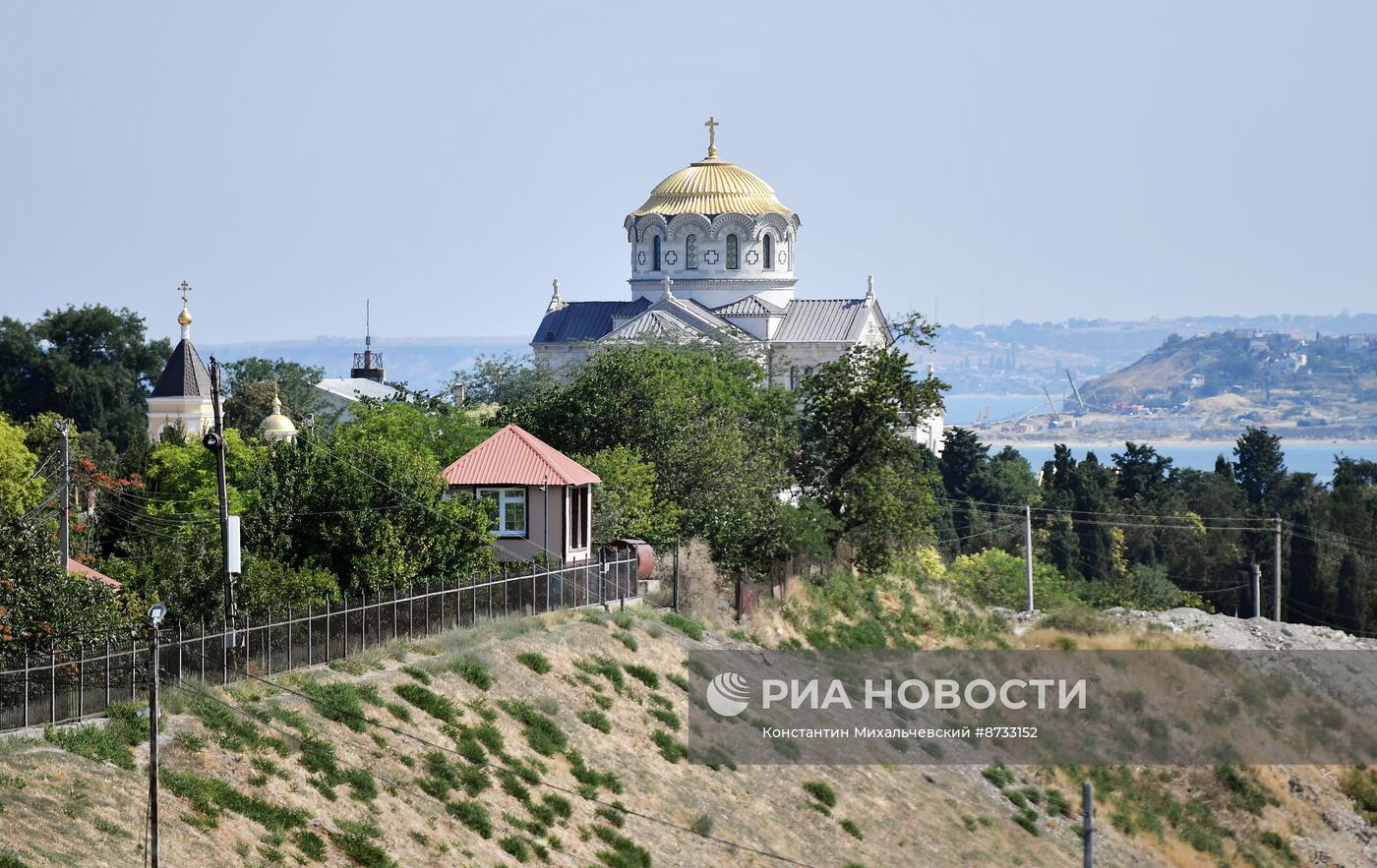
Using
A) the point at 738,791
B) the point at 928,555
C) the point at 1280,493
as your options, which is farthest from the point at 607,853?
the point at 1280,493

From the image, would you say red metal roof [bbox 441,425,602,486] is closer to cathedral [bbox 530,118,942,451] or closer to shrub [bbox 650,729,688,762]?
shrub [bbox 650,729,688,762]

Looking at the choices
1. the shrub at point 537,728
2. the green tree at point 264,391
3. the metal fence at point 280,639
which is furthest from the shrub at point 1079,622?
the green tree at point 264,391

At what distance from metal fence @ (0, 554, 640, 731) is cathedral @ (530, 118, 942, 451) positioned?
55.0 meters

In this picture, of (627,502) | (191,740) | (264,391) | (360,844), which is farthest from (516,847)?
(264,391)

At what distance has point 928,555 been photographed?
260 feet

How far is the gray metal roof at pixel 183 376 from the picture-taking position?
72500 millimetres

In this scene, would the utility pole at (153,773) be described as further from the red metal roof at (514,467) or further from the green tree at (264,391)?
the green tree at (264,391)

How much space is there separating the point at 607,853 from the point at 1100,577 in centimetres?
5951

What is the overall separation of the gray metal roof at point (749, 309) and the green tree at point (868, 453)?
3653 cm

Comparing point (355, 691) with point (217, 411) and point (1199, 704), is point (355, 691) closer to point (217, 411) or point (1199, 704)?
point (217, 411)

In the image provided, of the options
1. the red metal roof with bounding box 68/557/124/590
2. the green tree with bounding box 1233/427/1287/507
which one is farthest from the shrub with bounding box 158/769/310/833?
the green tree with bounding box 1233/427/1287/507

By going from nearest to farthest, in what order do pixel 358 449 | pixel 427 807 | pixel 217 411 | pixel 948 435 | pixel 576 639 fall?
pixel 427 807 → pixel 217 411 → pixel 576 639 → pixel 358 449 → pixel 948 435

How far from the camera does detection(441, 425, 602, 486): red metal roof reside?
3897 cm

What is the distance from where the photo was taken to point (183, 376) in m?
72.7
